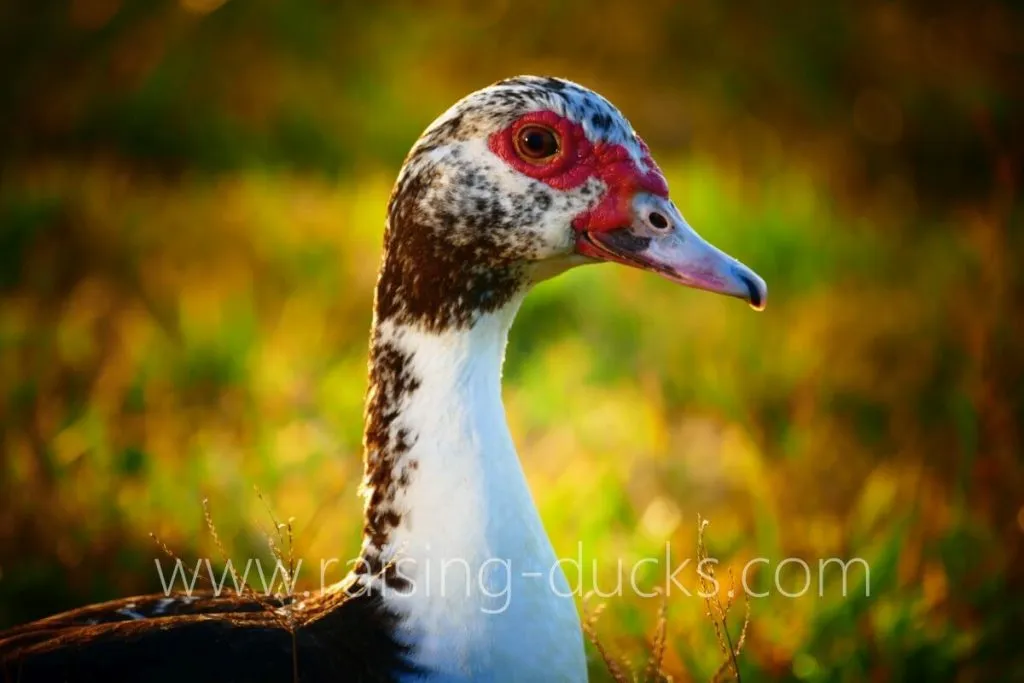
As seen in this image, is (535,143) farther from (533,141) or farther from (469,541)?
(469,541)

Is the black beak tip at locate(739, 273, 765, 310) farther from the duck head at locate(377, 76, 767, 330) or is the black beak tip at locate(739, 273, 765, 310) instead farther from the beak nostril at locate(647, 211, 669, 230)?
the beak nostril at locate(647, 211, 669, 230)

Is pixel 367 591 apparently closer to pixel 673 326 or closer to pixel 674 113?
pixel 673 326

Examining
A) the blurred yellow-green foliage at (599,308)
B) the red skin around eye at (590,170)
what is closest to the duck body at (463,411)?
the red skin around eye at (590,170)

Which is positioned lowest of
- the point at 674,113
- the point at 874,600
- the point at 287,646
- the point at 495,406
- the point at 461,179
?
the point at 874,600

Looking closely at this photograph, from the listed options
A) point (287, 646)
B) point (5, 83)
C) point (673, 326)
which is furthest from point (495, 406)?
point (5, 83)

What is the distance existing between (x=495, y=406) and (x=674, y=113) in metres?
6.30

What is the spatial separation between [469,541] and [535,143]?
71cm

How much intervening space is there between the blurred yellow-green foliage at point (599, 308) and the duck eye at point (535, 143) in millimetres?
831

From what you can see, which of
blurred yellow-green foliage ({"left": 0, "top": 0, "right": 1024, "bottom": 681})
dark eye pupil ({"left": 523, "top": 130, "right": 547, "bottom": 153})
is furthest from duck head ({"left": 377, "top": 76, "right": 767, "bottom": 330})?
blurred yellow-green foliage ({"left": 0, "top": 0, "right": 1024, "bottom": 681})

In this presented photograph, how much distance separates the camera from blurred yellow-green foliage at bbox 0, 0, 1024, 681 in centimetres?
338

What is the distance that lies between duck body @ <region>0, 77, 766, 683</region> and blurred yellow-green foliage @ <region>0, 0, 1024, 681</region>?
260mm

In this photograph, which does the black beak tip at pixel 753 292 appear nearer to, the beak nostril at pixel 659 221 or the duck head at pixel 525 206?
the duck head at pixel 525 206

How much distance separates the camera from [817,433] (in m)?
4.38

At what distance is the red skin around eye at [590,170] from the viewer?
2148mm
